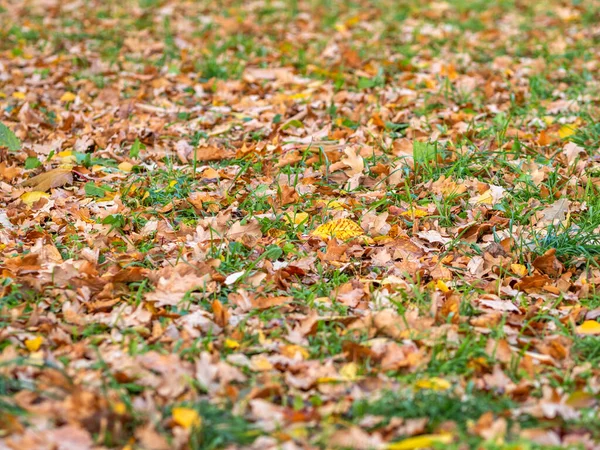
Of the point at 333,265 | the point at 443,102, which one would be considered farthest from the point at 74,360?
the point at 443,102

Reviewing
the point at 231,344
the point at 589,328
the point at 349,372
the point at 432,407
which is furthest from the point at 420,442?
the point at 589,328

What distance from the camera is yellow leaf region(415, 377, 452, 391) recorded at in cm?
253

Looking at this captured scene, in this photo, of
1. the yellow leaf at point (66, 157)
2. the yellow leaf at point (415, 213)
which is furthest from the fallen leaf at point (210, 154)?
the yellow leaf at point (415, 213)

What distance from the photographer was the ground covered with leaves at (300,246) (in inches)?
95.5

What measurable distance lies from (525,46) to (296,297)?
4359 millimetres

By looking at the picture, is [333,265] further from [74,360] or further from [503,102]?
[503,102]

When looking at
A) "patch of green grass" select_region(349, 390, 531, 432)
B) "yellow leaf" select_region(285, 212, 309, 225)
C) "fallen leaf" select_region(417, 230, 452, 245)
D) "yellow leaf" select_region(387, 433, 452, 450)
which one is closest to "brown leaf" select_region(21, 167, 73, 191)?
"yellow leaf" select_region(285, 212, 309, 225)

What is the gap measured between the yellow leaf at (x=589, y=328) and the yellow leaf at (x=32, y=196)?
275 cm

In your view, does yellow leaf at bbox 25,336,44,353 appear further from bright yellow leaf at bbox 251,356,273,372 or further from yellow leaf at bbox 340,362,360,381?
yellow leaf at bbox 340,362,360,381

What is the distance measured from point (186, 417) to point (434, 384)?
83 cm

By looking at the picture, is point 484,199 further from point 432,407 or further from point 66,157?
point 66,157

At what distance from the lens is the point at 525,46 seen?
655 centimetres

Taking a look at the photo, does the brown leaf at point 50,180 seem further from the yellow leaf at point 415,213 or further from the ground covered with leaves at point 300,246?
the yellow leaf at point 415,213

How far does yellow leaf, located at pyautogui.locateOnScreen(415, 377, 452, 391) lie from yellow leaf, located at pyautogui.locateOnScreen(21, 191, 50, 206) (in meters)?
2.41
